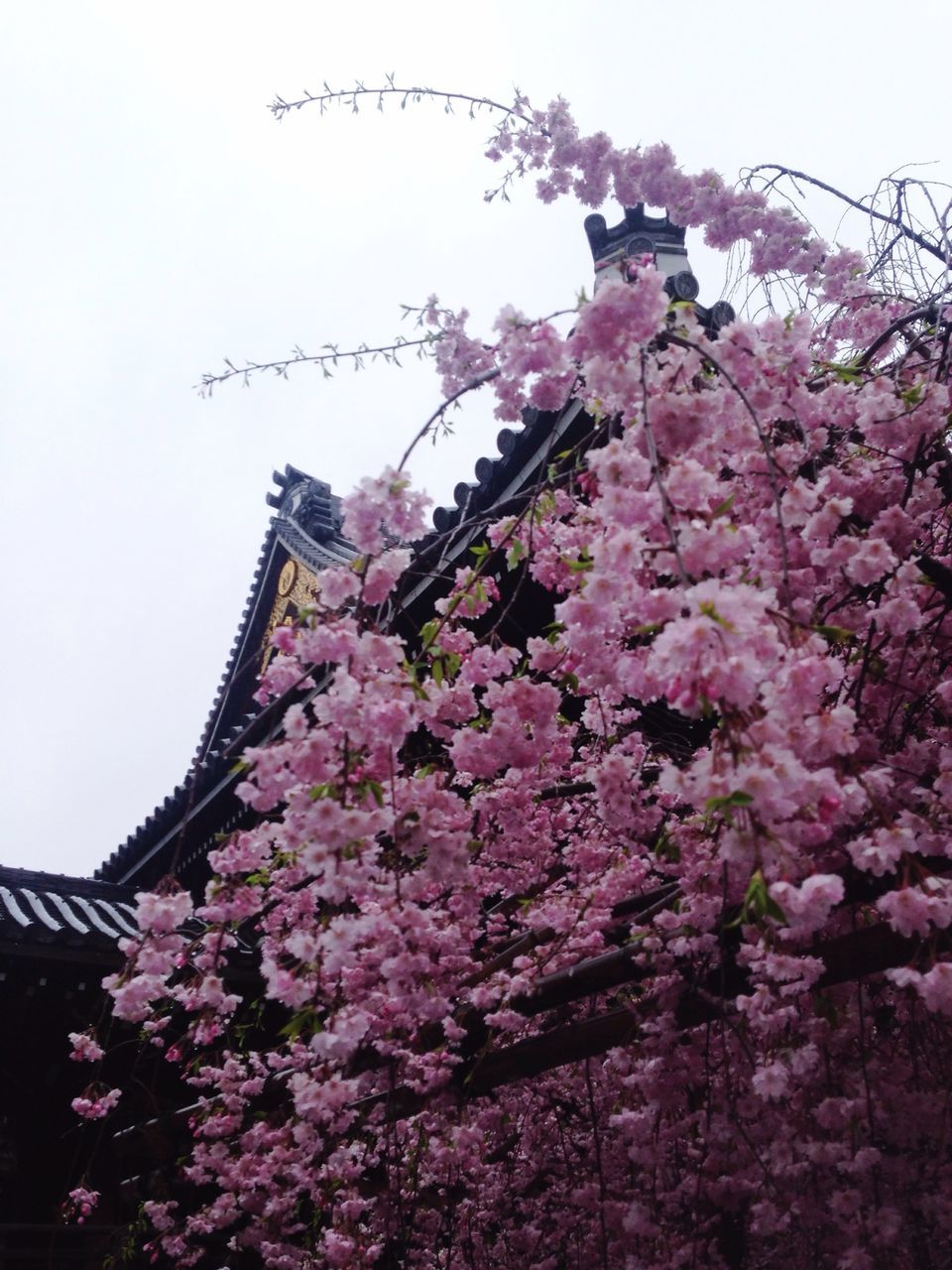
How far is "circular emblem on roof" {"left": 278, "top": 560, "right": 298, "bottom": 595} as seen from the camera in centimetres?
1132

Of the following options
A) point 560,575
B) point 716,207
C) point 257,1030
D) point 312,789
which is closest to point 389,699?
point 312,789

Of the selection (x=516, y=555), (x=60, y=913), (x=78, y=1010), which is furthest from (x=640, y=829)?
(x=60, y=913)

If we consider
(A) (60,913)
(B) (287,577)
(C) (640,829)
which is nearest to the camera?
(C) (640,829)

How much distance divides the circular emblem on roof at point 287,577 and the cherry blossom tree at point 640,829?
6662 millimetres

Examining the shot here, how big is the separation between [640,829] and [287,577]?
8.82 meters

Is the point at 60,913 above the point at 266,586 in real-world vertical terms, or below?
below

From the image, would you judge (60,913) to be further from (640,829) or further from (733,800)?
(733,800)

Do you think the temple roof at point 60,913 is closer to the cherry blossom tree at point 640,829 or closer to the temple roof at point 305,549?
the temple roof at point 305,549

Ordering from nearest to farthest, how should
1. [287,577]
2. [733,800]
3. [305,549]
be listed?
[733,800]
[305,549]
[287,577]

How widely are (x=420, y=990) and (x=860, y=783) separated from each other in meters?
1.45

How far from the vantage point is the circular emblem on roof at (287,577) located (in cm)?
1132

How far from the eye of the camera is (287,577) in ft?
38.0

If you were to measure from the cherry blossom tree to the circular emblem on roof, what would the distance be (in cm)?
666

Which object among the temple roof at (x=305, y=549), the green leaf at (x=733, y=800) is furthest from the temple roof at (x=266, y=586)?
the green leaf at (x=733, y=800)
